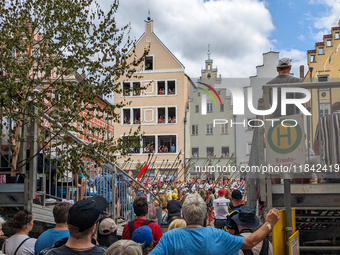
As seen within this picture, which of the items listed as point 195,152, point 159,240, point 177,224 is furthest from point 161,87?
point 159,240

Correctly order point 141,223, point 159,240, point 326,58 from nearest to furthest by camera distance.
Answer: point 159,240 < point 141,223 < point 326,58

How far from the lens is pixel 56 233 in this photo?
401cm

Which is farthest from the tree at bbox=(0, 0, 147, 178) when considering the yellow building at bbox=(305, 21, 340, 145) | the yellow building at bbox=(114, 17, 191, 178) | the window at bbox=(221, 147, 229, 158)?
the window at bbox=(221, 147, 229, 158)

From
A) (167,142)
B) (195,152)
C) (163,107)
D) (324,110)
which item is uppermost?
(163,107)

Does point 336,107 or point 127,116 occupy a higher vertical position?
point 127,116

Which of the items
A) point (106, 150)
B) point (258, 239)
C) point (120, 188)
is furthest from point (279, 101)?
point (120, 188)

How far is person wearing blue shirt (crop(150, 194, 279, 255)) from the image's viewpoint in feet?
10.1

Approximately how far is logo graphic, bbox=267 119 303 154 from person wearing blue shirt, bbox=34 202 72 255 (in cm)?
241

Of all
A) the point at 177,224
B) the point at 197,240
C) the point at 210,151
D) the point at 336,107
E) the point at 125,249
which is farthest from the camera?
the point at 210,151

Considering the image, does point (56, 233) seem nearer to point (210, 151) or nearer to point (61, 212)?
point (61, 212)

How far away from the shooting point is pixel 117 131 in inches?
1795

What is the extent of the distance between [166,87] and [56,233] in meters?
41.6

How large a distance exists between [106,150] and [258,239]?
484 centimetres

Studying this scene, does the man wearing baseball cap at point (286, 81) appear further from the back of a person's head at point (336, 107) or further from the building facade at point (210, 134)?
the building facade at point (210, 134)
